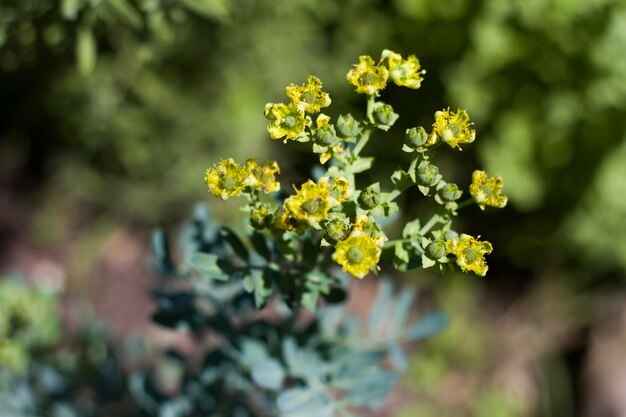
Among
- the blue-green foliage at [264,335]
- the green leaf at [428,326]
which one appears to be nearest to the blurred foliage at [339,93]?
the blue-green foliage at [264,335]

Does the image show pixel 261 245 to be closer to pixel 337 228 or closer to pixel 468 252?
pixel 337 228

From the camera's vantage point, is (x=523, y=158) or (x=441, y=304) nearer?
(x=523, y=158)

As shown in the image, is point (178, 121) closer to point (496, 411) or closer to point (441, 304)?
point (441, 304)

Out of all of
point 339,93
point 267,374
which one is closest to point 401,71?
point 267,374

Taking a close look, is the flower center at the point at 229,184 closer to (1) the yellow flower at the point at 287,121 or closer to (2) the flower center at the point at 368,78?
(1) the yellow flower at the point at 287,121

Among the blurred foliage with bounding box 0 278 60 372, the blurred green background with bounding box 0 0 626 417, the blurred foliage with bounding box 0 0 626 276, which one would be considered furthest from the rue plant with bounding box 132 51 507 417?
the blurred foliage with bounding box 0 0 626 276

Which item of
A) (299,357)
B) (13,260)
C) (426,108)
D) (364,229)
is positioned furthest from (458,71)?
(13,260)
